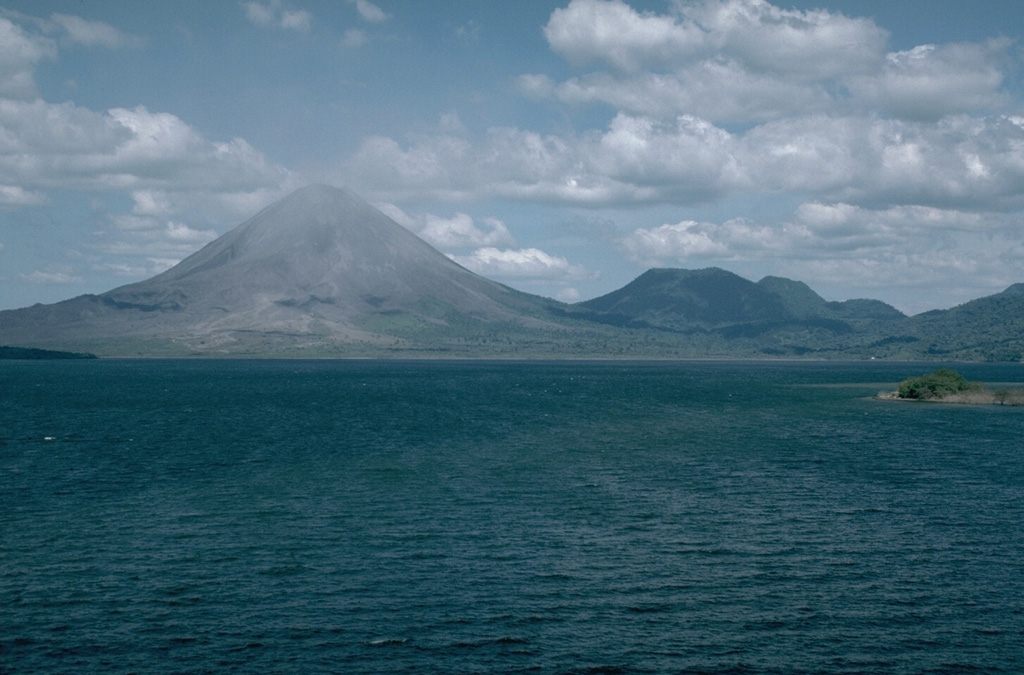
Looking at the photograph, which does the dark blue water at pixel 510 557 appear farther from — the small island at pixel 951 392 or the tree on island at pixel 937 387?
the tree on island at pixel 937 387

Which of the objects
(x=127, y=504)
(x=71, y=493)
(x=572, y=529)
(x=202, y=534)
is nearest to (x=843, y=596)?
(x=572, y=529)

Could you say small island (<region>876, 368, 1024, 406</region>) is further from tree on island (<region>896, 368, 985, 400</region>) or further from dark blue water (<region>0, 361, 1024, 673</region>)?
dark blue water (<region>0, 361, 1024, 673</region>)

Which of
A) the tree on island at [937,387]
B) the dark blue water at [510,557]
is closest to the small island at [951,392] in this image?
the tree on island at [937,387]

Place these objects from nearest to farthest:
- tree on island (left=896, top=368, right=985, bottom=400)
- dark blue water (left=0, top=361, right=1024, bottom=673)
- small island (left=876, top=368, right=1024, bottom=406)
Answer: dark blue water (left=0, top=361, right=1024, bottom=673) < small island (left=876, top=368, right=1024, bottom=406) < tree on island (left=896, top=368, right=985, bottom=400)

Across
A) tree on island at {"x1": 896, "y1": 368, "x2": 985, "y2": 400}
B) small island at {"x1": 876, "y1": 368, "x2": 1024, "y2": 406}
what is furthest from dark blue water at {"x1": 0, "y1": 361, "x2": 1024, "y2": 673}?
tree on island at {"x1": 896, "y1": 368, "x2": 985, "y2": 400}

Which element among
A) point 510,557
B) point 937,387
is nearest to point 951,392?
point 937,387

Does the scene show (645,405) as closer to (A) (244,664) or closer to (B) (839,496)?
(B) (839,496)
